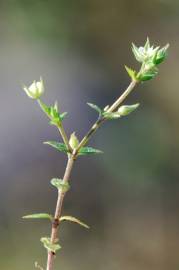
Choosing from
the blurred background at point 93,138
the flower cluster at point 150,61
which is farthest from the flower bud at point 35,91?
the blurred background at point 93,138

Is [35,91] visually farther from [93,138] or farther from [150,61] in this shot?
[93,138]

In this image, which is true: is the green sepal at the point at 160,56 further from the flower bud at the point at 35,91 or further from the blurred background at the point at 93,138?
the blurred background at the point at 93,138

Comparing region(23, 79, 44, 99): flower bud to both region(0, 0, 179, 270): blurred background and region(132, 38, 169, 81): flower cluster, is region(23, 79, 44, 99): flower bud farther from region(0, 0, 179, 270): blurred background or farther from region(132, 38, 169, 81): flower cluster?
region(0, 0, 179, 270): blurred background

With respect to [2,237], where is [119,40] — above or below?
above

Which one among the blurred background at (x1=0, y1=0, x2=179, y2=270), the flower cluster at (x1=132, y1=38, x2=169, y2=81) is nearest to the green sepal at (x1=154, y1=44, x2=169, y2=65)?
the flower cluster at (x1=132, y1=38, x2=169, y2=81)

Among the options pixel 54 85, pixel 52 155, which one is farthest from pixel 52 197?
pixel 54 85

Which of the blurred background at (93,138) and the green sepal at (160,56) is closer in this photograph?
the green sepal at (160,56)

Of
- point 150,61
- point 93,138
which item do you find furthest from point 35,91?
point 93,138

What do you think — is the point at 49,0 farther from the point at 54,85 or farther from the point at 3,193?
the point at 3,193
